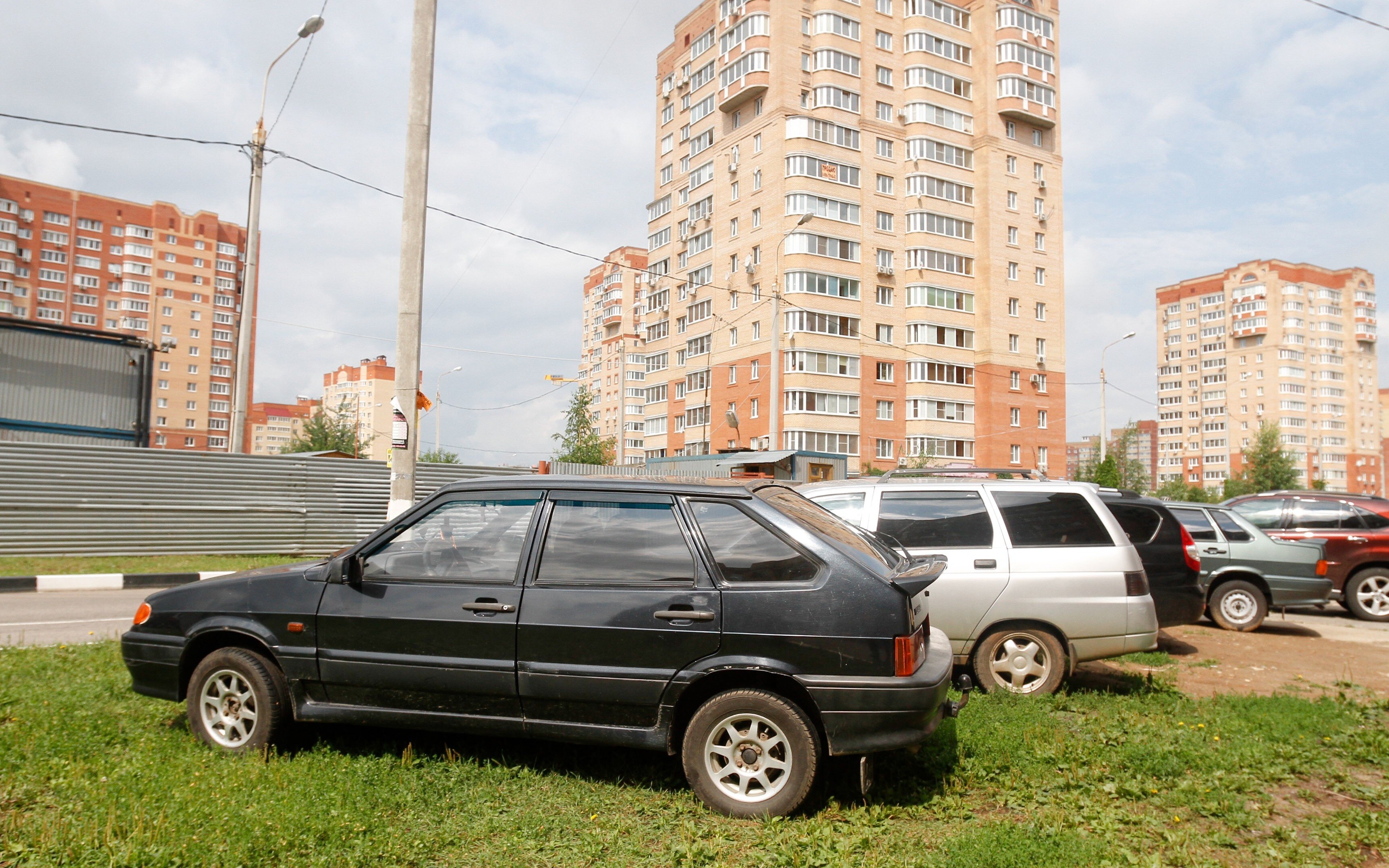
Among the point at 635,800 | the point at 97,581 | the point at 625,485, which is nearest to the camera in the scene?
the point at 635,800

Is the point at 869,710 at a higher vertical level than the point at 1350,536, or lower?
lower

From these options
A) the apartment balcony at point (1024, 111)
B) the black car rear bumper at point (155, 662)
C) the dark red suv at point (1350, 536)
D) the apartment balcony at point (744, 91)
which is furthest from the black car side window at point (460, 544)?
the apartment balcony at point (1024, 111)

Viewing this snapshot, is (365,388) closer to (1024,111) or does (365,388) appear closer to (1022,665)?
(1024,111)

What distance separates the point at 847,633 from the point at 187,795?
3.08 meters

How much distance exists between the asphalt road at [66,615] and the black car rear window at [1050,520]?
7402mm

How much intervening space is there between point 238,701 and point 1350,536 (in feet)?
47.8

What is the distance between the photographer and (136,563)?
16.0 metres

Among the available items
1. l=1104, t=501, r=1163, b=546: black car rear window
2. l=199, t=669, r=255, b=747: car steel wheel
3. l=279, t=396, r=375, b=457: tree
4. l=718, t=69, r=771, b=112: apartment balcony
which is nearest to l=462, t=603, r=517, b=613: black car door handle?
l=199, t=669, r=255, b=747: car steel wheel

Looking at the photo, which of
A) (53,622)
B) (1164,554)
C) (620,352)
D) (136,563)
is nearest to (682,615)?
(1164,554)

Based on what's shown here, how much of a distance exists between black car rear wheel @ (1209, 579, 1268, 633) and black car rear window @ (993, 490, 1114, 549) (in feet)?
19.1

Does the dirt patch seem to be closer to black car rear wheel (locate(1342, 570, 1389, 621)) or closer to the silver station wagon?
the silver station wagon

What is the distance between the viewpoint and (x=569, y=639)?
14.1 ft

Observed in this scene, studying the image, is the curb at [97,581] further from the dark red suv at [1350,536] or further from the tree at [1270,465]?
the tree at [1270,465]

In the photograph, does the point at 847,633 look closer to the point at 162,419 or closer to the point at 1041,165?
the point at 1041,165
